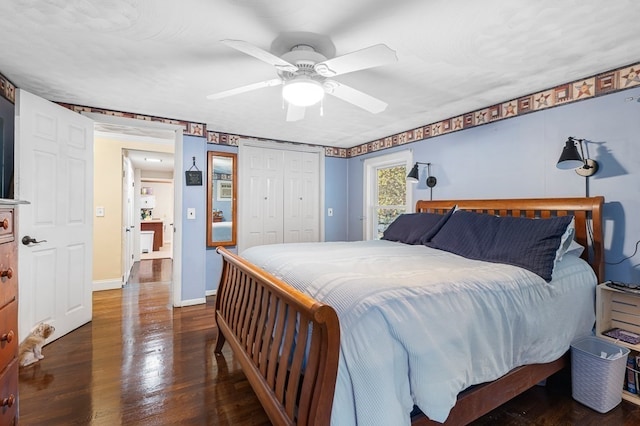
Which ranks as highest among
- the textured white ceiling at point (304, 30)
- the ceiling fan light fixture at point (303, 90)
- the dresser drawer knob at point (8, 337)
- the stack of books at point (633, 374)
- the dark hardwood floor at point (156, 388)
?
the textured white ceiling at point (304, 30)

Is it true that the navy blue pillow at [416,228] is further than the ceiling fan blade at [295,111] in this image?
Yes

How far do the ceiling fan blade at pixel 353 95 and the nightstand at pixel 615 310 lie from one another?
192cm

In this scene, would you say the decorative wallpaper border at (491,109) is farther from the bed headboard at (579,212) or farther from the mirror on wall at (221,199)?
the bed headboard at (579,212)

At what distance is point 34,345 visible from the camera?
7.59ft

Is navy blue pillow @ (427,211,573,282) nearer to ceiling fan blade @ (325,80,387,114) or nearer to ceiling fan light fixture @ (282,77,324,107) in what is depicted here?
ceiling fan blade @ (325,80,387,114)

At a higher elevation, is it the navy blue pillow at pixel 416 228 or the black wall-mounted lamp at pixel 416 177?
the black wall-mounted lamp at pixel 416 177

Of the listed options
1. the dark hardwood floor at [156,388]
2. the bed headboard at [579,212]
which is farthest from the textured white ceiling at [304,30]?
the dark hardwood floor at [156,388]

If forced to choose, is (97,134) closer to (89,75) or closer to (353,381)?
(89,75)

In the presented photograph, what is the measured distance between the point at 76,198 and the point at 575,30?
408 cm

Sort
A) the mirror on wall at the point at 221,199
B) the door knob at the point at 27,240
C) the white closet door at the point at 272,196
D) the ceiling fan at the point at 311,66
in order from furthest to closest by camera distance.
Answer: the white closet door at the point at 272,196
the mirror on wall at the point at 221,199
the door knob at the point at 27,240
the ceiling fan at the point at 311,66

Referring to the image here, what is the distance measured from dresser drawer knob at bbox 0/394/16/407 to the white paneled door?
4.65ft

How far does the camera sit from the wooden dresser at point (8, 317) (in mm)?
1180

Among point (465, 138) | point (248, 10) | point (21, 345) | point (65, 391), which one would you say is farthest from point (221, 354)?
point (465, 138)

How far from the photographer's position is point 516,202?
2668 mm
